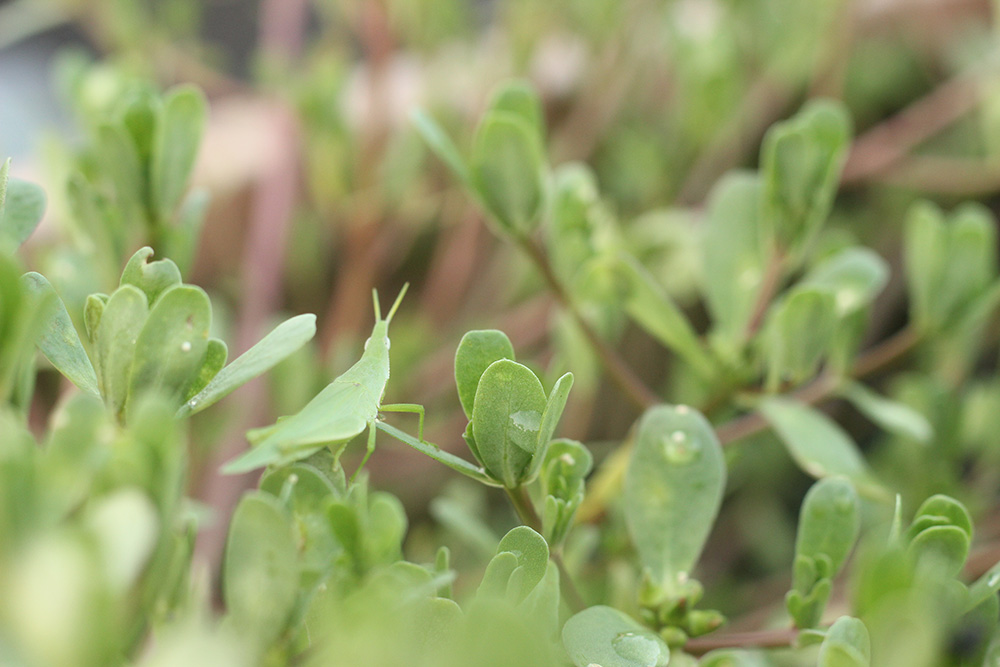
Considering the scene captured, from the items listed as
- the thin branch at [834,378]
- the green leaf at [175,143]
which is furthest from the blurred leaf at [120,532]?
the thin branch at [834,378]

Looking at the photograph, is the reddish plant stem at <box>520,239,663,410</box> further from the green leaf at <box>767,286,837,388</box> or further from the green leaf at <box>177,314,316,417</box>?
the green leaf at <box>177,314,316,417</box>

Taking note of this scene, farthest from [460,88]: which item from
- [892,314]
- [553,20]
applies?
[892,314]

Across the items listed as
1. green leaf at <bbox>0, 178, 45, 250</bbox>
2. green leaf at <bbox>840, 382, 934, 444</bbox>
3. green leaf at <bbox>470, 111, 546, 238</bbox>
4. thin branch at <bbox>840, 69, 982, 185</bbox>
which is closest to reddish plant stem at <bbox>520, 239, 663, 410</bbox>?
green leaf at <bbox>470, 111, 546, 238</bbox>

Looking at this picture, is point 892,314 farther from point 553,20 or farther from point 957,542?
point 957,542

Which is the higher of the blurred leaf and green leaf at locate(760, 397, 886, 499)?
the blurred leaf

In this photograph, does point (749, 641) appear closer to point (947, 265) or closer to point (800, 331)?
point (800, 331)

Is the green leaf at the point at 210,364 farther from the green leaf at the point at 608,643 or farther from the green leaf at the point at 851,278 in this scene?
the green leaf at the point at 851,278
